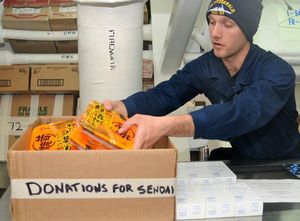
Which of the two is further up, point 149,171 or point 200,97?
point 149,171

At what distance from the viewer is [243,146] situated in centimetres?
161

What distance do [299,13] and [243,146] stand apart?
4.14 feet

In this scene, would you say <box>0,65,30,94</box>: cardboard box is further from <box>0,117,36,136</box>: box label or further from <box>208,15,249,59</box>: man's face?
<box>208,15,249,59</box>: man's face

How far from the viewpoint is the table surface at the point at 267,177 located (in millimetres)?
1073

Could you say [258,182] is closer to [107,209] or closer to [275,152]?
[275,152]

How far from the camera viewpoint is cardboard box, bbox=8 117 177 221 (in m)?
0.90

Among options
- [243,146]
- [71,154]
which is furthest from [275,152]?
[71,154]

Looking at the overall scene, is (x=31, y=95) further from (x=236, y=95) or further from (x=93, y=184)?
(x=93, y=184)

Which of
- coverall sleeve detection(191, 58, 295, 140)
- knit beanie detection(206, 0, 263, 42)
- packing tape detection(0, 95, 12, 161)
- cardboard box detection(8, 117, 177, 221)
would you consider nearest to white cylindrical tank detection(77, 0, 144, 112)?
knit beanie detection(206, 0, 263, 42)

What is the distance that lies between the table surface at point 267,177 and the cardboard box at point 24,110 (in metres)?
1.58

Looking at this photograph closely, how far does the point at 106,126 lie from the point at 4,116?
2.04 m

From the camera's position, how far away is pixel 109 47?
1.72 metres

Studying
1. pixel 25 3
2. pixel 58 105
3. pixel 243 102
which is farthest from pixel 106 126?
pixel 25 3

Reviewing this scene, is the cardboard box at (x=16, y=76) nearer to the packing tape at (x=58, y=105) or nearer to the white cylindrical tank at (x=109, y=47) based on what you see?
the packing tape at (x=58, y=105)
